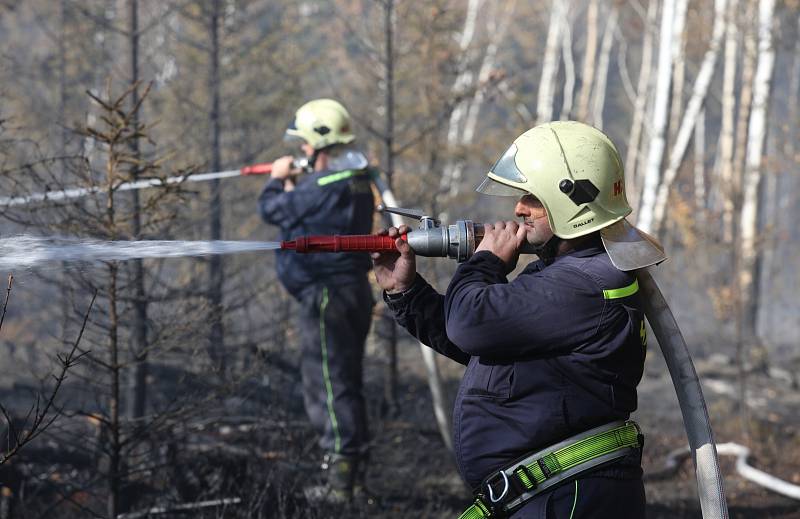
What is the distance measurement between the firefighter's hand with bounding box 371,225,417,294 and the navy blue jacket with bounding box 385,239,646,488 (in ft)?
0.81

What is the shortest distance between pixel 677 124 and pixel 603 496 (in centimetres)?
2371

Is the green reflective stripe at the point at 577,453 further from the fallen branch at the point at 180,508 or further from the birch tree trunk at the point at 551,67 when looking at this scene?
the birch tree trunk at the point at 551,67

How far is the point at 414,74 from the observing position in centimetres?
1247

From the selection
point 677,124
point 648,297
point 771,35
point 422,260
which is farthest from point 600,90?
point 648,297

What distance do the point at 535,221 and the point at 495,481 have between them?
883 mm

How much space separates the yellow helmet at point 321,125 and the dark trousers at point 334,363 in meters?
1.04

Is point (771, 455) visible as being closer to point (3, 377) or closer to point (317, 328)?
point (317, 328)

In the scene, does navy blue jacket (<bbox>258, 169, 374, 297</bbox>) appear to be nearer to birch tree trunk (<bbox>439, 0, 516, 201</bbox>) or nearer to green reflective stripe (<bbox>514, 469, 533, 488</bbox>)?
birch tree trunk (<bbox>439, 0, 516, 201</bbox>)

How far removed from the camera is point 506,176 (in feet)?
10.9

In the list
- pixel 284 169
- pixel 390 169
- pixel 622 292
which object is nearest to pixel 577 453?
pixel 622 292

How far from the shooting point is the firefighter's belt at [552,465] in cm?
310

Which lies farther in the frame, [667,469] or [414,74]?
[414,74]

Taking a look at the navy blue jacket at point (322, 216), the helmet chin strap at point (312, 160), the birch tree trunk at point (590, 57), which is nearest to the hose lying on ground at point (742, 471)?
the navy blue jacket at point (322, 216)

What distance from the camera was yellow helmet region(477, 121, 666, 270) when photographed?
322 cm
